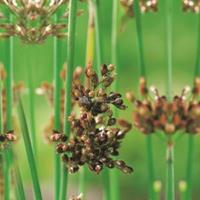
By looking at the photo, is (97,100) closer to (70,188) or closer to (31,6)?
(31,6)

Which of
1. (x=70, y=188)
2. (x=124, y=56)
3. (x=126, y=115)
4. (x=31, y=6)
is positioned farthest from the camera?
(x=124, y=56)

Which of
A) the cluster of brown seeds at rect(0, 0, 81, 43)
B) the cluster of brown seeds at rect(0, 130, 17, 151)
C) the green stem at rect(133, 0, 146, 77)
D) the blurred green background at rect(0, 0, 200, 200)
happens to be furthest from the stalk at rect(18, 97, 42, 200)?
the blurred green background at rect(0, 0, 200, 200)

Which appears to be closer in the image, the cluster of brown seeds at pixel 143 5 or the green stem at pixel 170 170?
the green stem at pixel 170 170

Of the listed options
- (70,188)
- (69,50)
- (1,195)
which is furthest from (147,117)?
(70,188)

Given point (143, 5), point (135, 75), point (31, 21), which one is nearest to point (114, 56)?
point (143, 5)

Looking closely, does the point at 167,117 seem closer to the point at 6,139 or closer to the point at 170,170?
the point at 170,170

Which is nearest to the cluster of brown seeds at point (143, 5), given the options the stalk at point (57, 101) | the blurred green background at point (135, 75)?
the stalk at point (57, 101)

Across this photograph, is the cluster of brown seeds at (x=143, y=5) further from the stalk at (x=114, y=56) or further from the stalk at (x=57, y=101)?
the stalk at (x=57, y=101)
